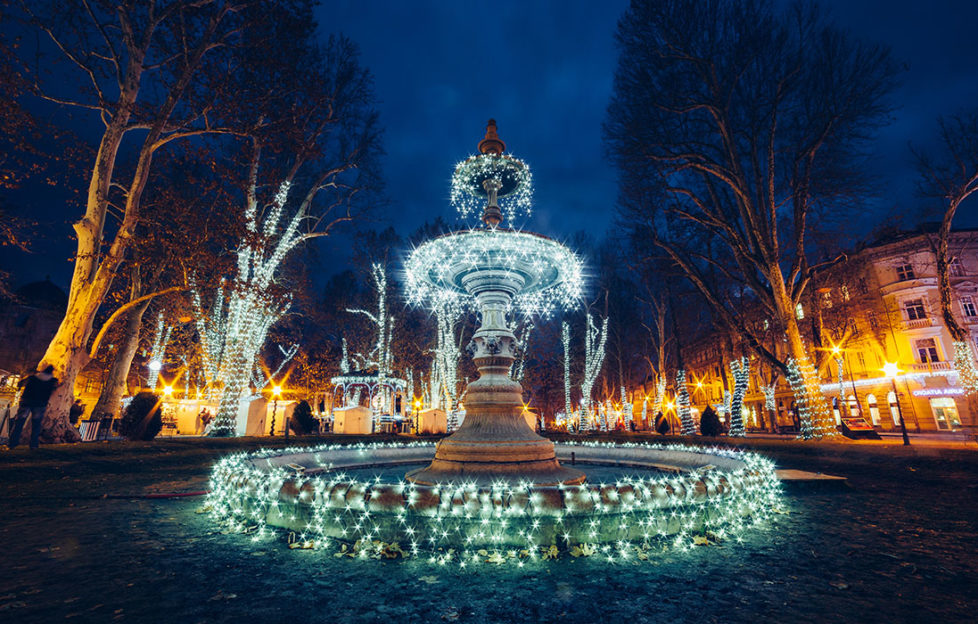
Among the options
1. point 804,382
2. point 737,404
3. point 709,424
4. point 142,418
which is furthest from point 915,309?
point 142,418

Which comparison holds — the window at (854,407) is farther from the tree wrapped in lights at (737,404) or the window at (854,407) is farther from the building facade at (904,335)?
the tree wrapped in lights at (737,404)

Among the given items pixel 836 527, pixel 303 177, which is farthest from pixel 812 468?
pixel 303 177

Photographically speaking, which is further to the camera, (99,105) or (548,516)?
(99,105)

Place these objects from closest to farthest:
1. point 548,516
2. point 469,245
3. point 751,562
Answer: point 751,562 → point 548,516 → point 469,245

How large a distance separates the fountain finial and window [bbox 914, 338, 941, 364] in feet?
139

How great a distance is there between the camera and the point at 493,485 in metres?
3.72

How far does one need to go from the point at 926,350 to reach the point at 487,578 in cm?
4529

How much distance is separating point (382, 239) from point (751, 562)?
27645 millimetres

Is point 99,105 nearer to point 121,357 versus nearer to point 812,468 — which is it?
point 121,357

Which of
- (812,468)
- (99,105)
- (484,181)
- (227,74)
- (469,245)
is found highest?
(227,74)

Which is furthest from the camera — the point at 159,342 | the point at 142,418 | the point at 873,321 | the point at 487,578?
the point at 873,321

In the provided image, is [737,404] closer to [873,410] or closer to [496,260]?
[496,260]

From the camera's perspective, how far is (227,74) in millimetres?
11781

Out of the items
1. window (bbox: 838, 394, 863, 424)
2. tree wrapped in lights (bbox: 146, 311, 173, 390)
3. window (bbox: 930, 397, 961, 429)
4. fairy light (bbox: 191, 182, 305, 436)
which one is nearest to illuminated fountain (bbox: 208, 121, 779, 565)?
fairy light (bbox: 191, 182, 305, 436)
